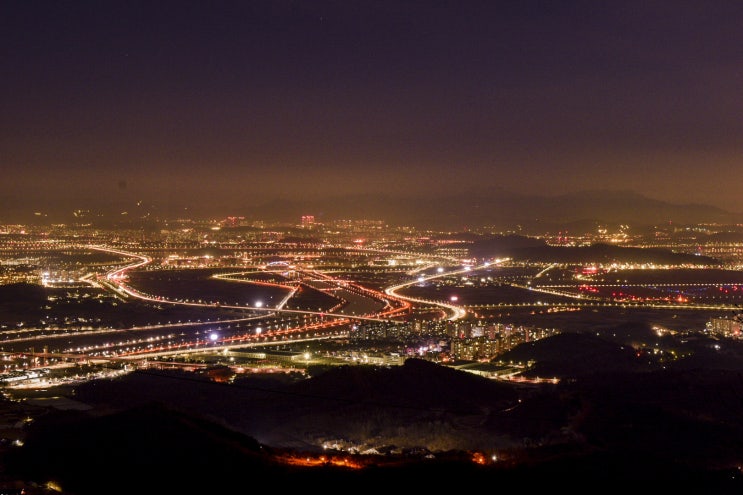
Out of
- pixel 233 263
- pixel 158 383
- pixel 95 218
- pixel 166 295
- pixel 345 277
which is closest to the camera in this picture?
pixel 158 383

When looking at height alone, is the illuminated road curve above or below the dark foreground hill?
below

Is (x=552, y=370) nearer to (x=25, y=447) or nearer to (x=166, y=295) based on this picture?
(x=25, y=447)

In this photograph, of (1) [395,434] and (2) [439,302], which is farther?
(2) [439,302]

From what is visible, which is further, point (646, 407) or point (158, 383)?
point (158, 383)

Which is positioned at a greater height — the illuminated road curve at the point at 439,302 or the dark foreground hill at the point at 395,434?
the dark foreground hill at the point at 395,434

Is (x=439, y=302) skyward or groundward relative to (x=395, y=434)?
groundward

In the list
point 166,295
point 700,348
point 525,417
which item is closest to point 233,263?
point 166,295

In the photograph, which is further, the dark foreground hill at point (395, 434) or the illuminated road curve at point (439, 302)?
the illuminated road curve at point (439, 302)

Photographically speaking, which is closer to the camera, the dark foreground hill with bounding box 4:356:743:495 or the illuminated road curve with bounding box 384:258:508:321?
the dark foreground hill with bounding box 4:356:743:495
